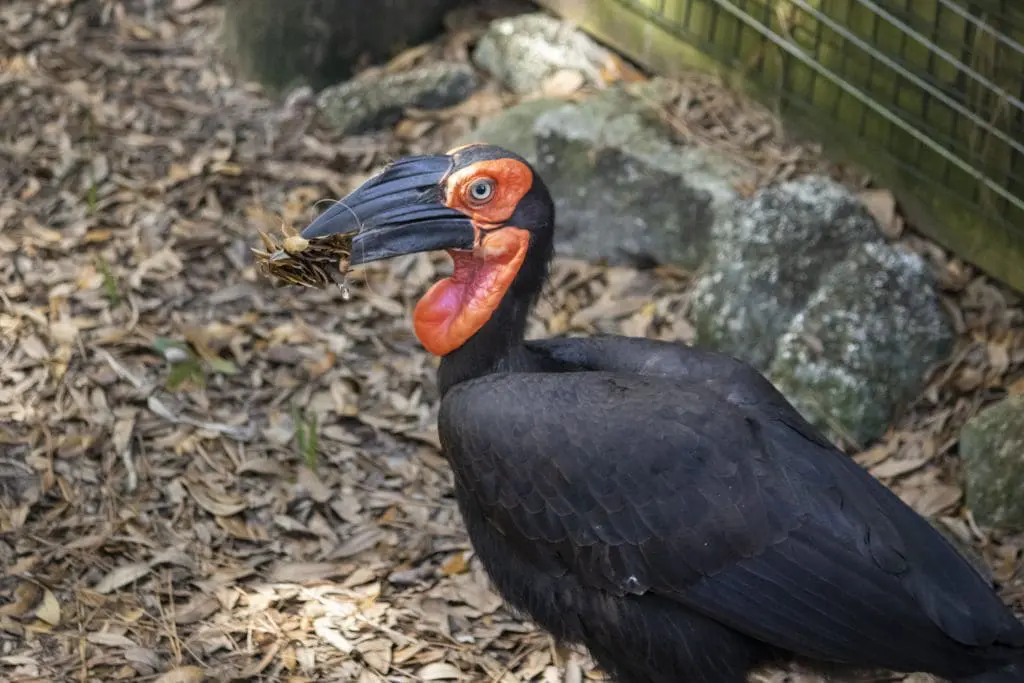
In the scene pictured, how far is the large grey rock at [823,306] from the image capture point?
501cm

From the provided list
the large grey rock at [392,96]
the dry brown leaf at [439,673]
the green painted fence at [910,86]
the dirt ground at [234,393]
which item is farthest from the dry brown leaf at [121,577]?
the green painted fence at [910,86]

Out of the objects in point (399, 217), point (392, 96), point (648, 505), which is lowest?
point (392, 96)

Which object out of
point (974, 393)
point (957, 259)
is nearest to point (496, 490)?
point (974, 393)

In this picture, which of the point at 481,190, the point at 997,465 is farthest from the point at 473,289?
the point at 997,465

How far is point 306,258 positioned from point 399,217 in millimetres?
332

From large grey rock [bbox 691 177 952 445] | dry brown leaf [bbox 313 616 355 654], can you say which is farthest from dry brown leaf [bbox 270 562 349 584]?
large grey rock [bbox 691 177 952 445]

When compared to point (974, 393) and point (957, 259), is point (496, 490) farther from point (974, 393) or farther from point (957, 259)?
point (957, 259)

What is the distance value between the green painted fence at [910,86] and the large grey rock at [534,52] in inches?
17.4

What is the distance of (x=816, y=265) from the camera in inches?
Answer: 208

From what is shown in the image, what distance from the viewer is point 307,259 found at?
3.88 meters

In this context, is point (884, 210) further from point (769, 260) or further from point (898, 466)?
point (898, 466)

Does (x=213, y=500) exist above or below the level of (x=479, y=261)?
below

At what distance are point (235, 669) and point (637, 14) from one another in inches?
145

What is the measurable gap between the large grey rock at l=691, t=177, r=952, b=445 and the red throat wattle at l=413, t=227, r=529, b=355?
5.40 feet
